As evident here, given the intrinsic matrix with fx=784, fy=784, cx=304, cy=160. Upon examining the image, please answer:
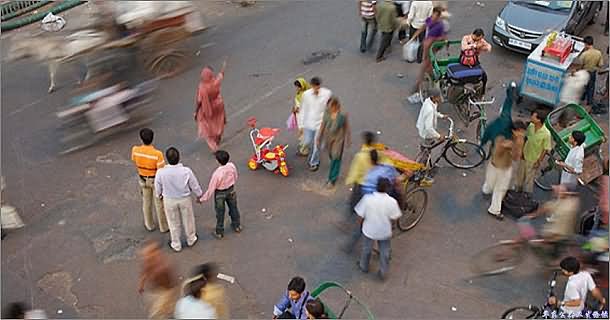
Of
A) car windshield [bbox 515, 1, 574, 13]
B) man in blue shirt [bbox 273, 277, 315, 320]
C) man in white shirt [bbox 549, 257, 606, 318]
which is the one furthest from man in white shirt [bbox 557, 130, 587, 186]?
car windshield [bbox 515, 1, 574, 13]

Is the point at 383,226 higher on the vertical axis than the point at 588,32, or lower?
higher

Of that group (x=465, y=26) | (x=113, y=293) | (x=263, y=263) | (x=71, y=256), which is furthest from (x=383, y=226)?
(x=465, y=26)

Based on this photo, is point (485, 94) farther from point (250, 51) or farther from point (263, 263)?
point (263, 263)

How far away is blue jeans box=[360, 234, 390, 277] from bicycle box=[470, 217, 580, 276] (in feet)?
3.89

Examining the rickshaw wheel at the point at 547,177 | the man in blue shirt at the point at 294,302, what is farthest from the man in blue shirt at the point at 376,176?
the rickshaw wheel at the point at 547,177

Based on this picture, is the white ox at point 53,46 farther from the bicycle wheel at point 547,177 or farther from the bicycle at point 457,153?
the bicycle wheel at point 547,177

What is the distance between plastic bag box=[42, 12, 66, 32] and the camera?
16.3 metres

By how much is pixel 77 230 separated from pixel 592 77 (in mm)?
8480

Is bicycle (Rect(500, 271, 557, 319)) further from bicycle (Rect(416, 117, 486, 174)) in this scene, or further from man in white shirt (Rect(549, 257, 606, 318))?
bicycle (Rect(416, 117, 486, 174))

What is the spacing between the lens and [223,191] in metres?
10.0

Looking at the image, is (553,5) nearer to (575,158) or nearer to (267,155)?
(575,158)

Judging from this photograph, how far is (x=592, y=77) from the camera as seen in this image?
509 inches

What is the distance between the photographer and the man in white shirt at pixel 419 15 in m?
14.3

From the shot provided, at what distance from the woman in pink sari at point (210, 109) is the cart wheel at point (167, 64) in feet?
8.21
